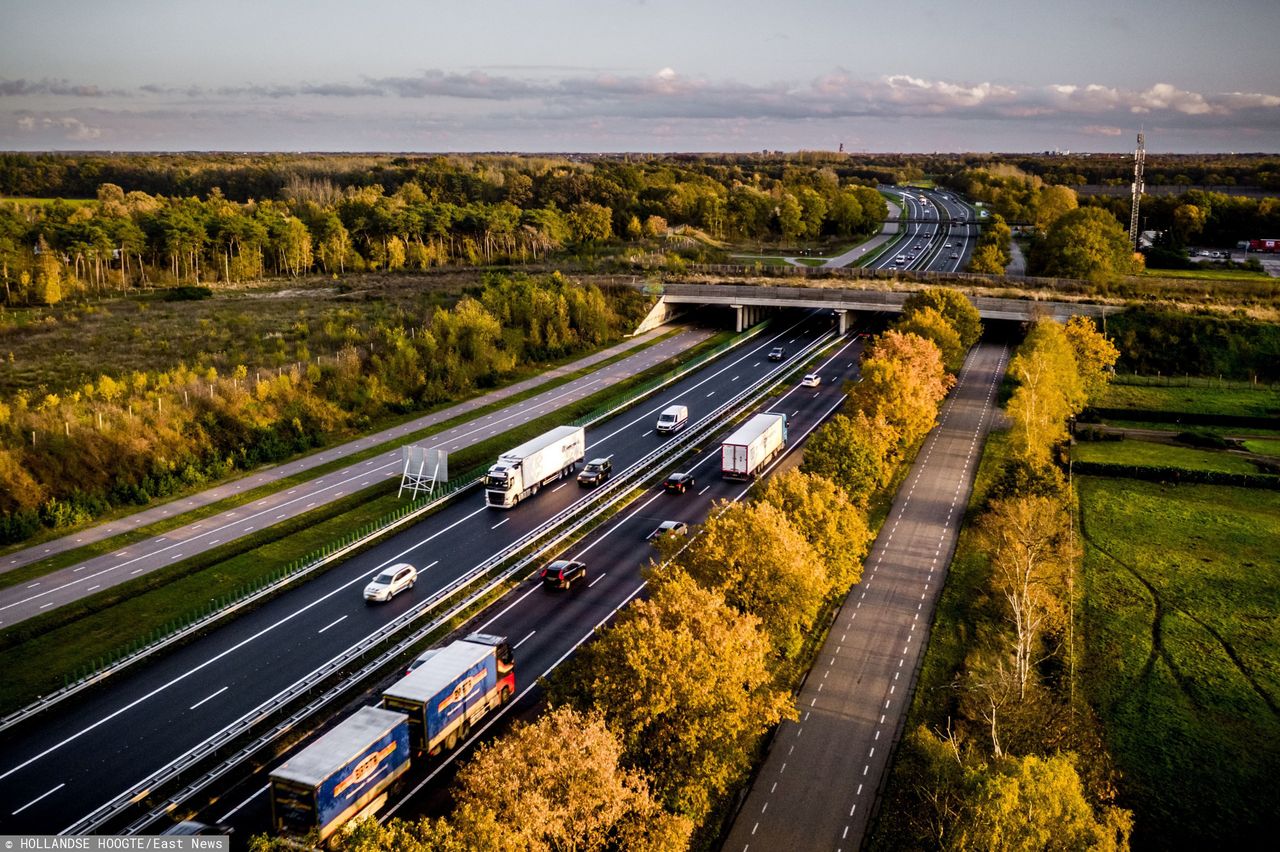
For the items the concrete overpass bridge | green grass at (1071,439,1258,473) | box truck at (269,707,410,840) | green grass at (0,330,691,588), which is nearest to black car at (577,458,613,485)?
green grass at (0,330,691,588)

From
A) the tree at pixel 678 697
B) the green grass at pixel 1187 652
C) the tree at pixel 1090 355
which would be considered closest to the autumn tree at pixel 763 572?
the tree at pixel 678 697

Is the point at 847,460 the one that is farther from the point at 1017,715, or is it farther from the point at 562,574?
the point at 1017,715

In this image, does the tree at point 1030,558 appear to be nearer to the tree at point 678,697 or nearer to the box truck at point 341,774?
the tree at point 678,697

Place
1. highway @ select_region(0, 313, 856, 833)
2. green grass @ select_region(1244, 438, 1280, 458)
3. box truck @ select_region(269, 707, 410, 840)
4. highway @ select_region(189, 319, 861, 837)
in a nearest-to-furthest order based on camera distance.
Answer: box truck @ select_region(269, 707, 410, 840) < highway @ select_region(189, 319, 861, 837) < highway @ select_region(0, 313, 856, 833) < green grass @ select_region(1244, 438, 1280, 458)

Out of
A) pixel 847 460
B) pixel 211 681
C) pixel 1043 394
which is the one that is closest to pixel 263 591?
pixel 211 681

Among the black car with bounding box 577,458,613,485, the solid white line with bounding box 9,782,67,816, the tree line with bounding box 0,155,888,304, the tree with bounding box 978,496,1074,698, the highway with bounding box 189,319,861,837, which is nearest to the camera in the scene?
the solid white line with bounding box 9,782,67,816

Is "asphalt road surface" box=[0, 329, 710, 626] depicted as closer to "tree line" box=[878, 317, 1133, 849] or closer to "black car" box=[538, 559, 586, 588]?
"black car" box=[538, 559, 586, 588]

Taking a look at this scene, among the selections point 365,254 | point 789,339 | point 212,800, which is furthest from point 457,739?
point 365,254
